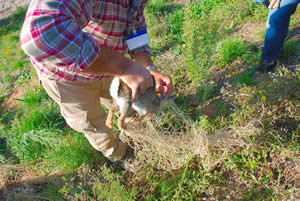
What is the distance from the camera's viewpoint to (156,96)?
1504 mm

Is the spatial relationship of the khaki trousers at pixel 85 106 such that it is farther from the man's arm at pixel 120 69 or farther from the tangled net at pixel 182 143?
the man's arm at pixel 120 69

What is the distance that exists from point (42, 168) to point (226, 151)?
95.4 inches

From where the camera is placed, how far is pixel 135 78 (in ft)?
4.13

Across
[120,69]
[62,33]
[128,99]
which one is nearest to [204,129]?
[128,99]

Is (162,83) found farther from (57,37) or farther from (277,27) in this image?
(277,27)

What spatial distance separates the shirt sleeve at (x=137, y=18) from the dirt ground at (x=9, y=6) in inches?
302

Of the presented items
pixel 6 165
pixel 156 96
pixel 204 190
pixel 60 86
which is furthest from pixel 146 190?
pixel 6 165

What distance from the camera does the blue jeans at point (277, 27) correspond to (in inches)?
91.1

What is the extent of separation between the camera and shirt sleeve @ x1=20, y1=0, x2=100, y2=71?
0.97 meters

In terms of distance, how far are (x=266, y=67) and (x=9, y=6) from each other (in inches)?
353

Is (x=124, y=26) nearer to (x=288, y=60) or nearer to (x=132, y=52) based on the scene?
(x=132, y=52)

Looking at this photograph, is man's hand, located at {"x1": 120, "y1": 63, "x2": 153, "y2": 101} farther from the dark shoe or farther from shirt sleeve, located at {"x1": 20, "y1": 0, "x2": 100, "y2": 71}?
the dark shoe

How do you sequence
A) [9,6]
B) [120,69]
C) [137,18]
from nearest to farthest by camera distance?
1. [120,69]
2. [137,18]
3. [9,6]

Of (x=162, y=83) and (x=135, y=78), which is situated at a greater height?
(x=135, y=78)
